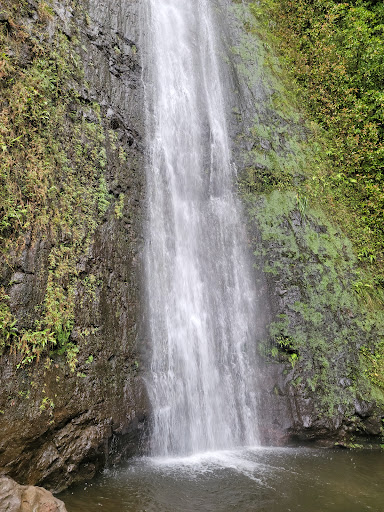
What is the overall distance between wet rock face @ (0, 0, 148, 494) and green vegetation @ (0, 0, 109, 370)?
104mm

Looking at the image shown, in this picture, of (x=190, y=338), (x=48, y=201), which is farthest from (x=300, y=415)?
(x=48, y=201)

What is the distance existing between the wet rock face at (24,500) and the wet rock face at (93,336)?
746 mm

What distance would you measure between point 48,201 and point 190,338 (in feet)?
10.4

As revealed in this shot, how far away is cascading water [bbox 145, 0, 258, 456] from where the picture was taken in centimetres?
553

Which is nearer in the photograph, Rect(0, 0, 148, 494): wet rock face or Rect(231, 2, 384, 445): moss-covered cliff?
Rect(0, 0, 148, 494): wet rock face

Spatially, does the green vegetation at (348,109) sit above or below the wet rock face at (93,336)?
above

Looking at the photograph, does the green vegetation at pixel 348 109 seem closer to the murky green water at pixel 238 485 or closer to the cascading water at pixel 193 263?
the cascading water at pixel 193 263

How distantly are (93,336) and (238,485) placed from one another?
2555 mm

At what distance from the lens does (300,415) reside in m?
5.84

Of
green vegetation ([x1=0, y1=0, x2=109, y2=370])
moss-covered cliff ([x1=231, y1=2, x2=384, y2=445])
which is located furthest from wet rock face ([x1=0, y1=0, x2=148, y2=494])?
moss-covered cliff ([x1=231, y1=2, x2=384, y2=445])

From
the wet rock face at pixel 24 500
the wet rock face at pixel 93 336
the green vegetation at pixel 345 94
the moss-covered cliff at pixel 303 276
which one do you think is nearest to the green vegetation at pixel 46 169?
the wet rock face at pixel 93 336

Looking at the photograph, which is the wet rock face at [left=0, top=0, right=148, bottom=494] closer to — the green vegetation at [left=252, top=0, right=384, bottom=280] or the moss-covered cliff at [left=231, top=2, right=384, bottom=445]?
the moss-covered cliff at [left=231, top=2, right=384, bottom=445]

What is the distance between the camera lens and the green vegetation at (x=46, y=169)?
4.28 metres

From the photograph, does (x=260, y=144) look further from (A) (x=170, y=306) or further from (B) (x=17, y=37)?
(B) (x=17, y=37)
